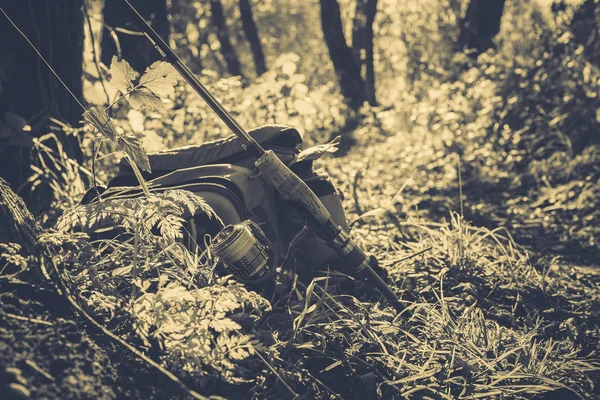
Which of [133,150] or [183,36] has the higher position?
[183,36]

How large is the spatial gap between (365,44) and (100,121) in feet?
19.0

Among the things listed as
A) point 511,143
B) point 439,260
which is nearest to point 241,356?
point 439,260

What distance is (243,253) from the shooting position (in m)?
2.15

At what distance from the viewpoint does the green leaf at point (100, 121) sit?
210cm

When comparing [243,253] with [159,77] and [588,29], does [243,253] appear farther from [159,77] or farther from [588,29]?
[588,29]

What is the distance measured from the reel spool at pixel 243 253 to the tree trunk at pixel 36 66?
136cm

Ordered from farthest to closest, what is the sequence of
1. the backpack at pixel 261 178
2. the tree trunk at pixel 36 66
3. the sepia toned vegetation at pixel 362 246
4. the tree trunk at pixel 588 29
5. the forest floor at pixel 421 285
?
the tree trunk at pixel 588 29
the tree trunk at pixel 36 66
the backpack at pixel 261 178
the sepia toned vegetation at pixel 362 246
the forest floor at pixel 421 285

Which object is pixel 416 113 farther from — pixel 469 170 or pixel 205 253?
pixel 205 253

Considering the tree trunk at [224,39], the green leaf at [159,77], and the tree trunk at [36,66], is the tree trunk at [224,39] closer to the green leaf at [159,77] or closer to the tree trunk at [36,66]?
the tree trunk at [36,66]

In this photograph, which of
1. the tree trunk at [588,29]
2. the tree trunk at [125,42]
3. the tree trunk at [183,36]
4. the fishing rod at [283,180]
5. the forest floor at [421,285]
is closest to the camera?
the forest floor at [421,285]

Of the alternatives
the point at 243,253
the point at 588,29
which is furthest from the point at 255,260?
the point at 588,29

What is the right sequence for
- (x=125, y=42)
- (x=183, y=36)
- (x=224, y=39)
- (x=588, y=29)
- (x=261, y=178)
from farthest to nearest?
(x=224, y=39) < (x=183, y=36) < (x=588, y=29) < (x=125, y=42) < (x=261, y=178)

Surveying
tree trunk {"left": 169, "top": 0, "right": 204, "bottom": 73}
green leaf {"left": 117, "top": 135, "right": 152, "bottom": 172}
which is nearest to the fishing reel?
green leaf {"left": 117, "top": 135, "right": 152, "bottom": 172}

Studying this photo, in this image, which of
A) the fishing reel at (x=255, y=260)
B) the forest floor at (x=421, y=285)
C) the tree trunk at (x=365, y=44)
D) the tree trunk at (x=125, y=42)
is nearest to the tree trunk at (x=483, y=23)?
the tree trunk at (x=365, y=44)
